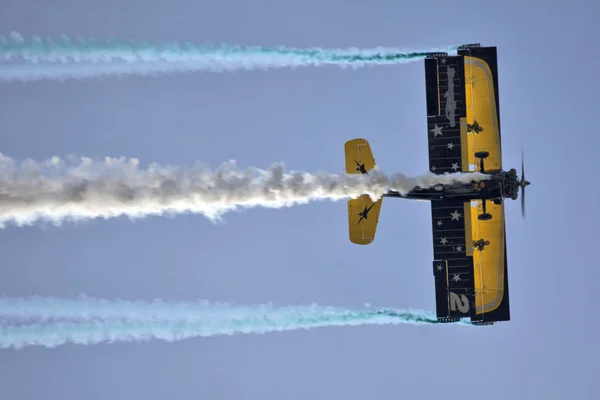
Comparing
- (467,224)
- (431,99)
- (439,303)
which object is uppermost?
(431,99)

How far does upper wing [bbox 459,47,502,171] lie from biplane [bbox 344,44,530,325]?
4 cm

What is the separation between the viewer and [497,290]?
163ft

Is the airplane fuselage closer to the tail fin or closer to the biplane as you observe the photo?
the biplane

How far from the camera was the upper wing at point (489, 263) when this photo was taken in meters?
49.3

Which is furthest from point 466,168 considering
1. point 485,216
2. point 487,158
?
point 485,216

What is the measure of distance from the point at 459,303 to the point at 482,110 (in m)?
7.88

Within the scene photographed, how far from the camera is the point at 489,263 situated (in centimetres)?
4956

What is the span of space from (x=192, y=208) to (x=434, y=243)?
1231 centimetres

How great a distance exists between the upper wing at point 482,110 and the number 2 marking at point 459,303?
5.44m

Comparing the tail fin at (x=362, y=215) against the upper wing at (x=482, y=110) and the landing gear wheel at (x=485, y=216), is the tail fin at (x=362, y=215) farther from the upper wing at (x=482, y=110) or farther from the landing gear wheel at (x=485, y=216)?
the upper wing at (x=482, y=110)

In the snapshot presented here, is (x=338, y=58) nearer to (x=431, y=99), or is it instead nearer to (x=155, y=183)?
(x=431, y=99)

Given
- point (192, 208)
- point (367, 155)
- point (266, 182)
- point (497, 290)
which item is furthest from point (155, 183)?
point (497, 290)

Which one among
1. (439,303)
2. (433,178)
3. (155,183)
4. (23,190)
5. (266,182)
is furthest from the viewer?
(439,303)

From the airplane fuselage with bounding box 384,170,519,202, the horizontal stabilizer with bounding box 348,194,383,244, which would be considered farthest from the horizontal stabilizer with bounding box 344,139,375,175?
the airplane fuselage with bounding box 384,170,519,202
